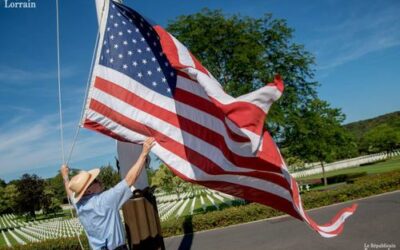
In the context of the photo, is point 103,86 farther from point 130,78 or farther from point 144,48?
point 144,48

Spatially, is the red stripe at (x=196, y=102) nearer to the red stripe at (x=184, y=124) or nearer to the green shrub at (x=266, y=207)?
the red stripe at (x=184, y=124)

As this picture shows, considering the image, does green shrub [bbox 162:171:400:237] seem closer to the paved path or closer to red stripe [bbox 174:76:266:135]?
the paved path

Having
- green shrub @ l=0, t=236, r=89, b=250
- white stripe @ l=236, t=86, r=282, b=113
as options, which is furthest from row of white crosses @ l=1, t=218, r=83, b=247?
white stripe @ l=236, t=86, r=282, b=113

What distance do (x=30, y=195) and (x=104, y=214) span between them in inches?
2323

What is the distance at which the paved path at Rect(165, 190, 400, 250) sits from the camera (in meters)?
10.3

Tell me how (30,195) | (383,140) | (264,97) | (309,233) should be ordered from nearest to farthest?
(264,97) < (309,233) < (30,195) < (383,140)

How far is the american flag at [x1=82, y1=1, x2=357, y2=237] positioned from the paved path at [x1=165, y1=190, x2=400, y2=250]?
6255 mm

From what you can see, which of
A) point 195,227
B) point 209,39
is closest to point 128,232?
point 195,227

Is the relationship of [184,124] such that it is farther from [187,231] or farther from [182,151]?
[187,231]

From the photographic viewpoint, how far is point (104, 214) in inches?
150

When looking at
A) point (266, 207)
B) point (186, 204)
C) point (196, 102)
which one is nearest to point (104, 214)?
point (196, 102)

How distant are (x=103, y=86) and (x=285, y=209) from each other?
2.70 metres

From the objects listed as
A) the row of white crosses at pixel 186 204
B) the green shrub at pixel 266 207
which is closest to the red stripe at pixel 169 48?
the green shrub at pixel 266 207

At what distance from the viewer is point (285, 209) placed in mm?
4574
